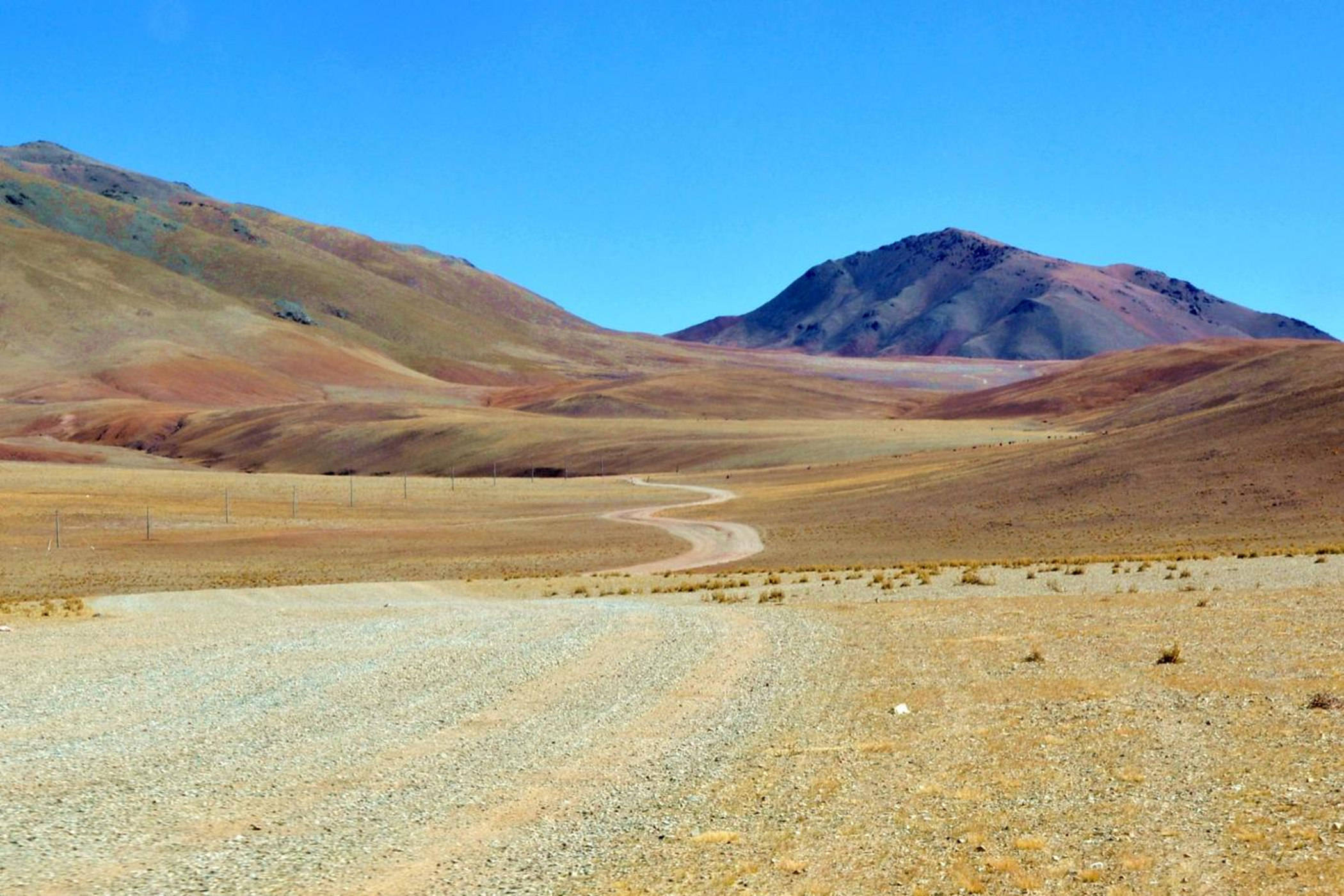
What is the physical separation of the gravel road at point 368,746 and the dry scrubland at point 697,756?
47mm

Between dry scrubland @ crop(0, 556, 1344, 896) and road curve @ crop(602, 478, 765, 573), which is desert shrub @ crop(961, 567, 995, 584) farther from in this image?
road curve @ crop(602, 478, 765, 573)

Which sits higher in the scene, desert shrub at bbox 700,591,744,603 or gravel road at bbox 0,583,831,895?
gravel road at bbox 0,583,831,895

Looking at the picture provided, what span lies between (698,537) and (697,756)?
37.7m

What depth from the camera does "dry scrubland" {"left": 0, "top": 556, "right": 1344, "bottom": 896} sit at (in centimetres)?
869

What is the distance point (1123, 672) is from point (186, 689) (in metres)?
11.5

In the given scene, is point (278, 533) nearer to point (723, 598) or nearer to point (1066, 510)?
point (723, 598)

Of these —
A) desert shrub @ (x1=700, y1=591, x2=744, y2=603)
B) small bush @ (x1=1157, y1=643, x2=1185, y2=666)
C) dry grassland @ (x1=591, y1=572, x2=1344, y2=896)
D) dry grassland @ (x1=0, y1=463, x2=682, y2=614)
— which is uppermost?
dry grassland @ (x1=0, y1=463, x2=682, y2=614)

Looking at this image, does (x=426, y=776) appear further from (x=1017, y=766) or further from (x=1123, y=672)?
(x=1123, y=672)

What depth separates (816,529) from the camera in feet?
166

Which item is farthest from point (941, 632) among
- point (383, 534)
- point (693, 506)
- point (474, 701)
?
point (693, 506)

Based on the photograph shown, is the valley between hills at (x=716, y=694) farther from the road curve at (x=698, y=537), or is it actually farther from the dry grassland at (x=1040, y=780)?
the road curve at (x=698, y=537)

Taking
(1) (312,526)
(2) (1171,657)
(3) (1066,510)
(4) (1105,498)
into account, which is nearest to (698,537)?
(3) (1066,510)

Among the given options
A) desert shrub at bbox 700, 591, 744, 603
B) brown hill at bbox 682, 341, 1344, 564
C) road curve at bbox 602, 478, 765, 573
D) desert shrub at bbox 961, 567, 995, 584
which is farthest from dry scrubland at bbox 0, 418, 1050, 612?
desert shrub at bbox 961, 567, 995, 584

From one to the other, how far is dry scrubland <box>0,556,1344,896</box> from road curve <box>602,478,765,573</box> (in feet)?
58.8
